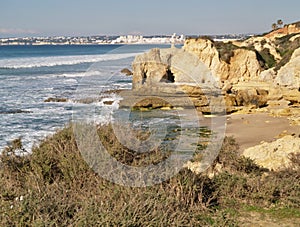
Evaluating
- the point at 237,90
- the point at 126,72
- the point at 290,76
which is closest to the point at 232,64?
the point at 237,90

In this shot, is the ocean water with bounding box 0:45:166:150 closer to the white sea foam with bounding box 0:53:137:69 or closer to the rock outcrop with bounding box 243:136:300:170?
the rock outcrop with bounding box 243:136:300:170

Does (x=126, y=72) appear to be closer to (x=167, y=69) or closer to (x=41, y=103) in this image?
(x=167, y=69)

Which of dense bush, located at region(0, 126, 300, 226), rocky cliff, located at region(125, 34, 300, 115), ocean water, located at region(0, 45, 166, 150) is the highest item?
dense bush, located at region(0, 126, 300, 226)

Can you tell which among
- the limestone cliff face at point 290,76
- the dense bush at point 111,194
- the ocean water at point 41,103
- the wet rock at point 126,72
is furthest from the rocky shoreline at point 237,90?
the wet rock at point 126,72

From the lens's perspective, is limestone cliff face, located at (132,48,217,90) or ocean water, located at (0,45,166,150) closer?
ocean water, located at (0,45,166,150)

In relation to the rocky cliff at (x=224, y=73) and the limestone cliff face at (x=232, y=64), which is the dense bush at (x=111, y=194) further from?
the limestone cliff face at (x=232, y=64)

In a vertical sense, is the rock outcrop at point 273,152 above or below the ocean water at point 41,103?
above

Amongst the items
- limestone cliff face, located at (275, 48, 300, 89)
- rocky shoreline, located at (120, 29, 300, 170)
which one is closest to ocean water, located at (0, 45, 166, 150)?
rocky shoreline, located at (120, 29, 300, 170)

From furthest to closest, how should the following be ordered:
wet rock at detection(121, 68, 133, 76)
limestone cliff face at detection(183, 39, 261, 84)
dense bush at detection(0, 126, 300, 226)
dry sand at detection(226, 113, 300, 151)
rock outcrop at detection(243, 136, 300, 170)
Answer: wet rock at detection(121, 68, 133, 76) < limestone cliff face at detection(183, 39, 261, 84) < dry sand at detection(226, 113, 300, 151) < rock outcrop at detection(243, 136, 300, 170) < dense bush at detection(0, 126, 300, 226)

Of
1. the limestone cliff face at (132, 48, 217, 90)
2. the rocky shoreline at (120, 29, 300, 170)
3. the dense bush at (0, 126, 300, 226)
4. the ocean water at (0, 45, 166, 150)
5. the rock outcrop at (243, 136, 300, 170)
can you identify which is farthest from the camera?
the limestone cliff face at (132, 48, 217, 90)

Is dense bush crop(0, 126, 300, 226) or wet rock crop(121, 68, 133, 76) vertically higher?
dense bush crop(0, 126, 300, 226)

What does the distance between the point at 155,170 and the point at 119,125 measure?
1.39m

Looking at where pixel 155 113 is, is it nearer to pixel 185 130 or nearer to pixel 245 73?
pixel 185 130

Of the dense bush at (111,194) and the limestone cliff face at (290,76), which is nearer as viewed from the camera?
the dense bush at (111,194)
